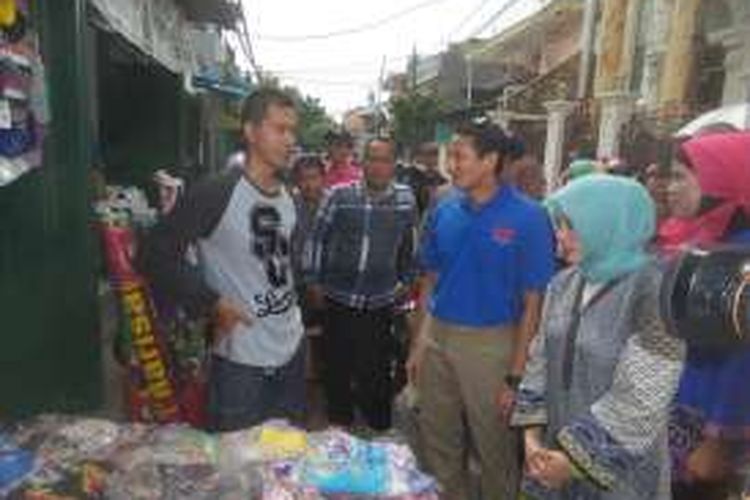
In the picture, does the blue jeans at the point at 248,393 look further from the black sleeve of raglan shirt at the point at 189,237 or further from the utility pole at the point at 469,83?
the utility pole at the point at 469,83

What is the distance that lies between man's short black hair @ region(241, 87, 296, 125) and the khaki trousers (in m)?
1.29

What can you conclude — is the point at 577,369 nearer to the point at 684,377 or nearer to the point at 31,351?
the point at 684,377

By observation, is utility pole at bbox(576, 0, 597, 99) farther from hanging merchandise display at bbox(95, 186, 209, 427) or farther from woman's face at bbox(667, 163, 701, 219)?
woman's face at bbox(667, 163, 701, 219)

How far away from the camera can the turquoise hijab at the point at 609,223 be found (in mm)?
2650

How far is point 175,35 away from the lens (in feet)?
34.1

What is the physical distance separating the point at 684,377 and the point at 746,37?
1355 centimetres

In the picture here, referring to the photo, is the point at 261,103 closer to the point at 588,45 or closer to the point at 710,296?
the point at 710,296

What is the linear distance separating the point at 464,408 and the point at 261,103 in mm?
1692

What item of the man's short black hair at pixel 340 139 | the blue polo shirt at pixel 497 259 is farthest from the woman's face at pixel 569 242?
the man's short black hair at pixel 340 139

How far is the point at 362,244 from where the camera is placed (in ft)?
17.0

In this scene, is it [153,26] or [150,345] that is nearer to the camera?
[150,345]

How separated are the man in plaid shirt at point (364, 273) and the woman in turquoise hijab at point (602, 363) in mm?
2307

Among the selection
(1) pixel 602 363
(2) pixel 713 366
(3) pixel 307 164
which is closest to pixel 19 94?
(1) pixel 602 363

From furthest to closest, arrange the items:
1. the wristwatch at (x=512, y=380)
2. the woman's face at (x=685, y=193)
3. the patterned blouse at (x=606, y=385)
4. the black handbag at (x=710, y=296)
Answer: the wristwatch at (x=512, y=380), the woman's face at (x=685, y=193), the patterned blouse at (x=606, y=385), the black handbag at (x=710, y=296)
